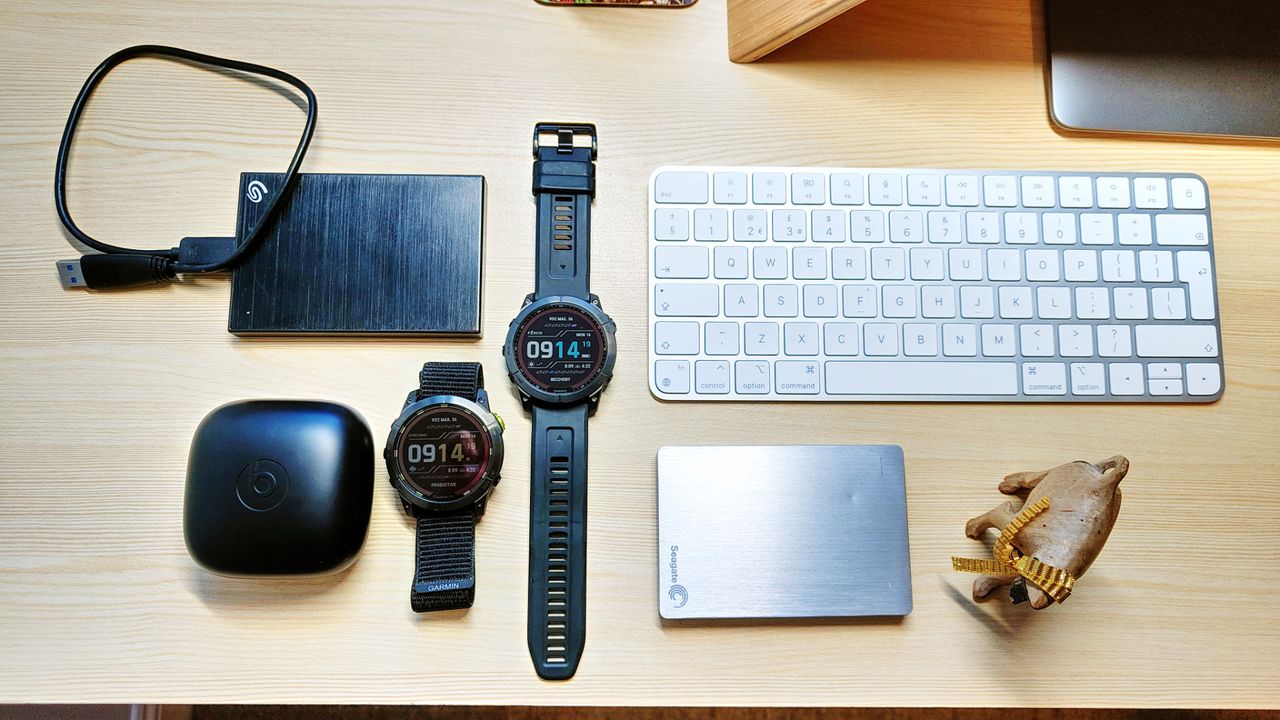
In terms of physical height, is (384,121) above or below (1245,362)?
above

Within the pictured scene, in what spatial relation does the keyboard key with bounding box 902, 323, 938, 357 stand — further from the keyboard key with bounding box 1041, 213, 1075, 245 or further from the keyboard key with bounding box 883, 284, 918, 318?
the keyboard key with bounding box 1041, 213, 1075, 245

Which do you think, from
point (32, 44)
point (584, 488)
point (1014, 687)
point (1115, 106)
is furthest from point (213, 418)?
point (1115, 106)

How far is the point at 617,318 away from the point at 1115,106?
18.4 inches

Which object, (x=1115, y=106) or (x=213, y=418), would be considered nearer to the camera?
(x=213, y=418)

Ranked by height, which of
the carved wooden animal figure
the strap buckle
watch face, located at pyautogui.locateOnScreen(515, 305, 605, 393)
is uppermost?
the strap buckle

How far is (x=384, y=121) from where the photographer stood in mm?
641

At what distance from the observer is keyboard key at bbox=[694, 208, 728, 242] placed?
63 cm

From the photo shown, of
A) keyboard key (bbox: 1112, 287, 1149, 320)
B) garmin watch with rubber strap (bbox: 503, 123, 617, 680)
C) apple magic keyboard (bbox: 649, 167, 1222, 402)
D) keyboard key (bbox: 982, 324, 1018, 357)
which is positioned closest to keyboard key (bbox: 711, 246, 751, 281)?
apple magic keyboard (bbox: 649, 167, 1222, 402)

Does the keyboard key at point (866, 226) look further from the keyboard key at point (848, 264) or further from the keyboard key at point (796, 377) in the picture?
the keyboard key at point (796, 377)

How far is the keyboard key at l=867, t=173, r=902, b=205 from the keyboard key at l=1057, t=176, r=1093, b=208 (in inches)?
5.5

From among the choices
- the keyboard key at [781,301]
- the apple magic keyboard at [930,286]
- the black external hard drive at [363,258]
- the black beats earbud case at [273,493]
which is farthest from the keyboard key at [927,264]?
the black beats earbud case at [273,493]

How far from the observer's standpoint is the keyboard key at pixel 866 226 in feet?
2.07

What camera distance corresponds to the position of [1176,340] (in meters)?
0.63

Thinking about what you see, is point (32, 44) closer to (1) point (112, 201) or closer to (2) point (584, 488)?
(1) point (112, 201)
